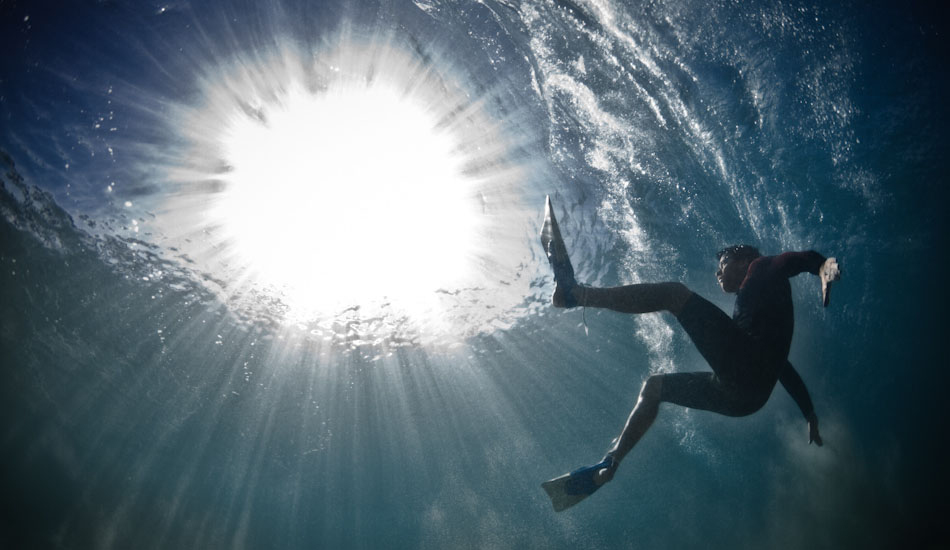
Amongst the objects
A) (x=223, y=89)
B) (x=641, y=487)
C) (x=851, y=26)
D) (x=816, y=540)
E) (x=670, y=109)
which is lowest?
(x=816, y=540)

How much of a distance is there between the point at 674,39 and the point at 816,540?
31065mm

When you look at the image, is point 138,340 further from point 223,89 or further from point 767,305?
point 767,305

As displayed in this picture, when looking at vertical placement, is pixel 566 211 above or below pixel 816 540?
above

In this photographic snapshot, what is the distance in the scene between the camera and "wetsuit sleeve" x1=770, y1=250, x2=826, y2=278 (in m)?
3.15

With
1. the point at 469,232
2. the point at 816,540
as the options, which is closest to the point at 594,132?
the point at 469,232

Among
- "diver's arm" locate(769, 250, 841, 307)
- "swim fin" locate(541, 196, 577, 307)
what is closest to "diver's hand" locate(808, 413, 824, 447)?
"diver's arm" locate(769, 250, 841, 307)

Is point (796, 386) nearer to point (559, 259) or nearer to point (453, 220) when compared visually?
point (559, 259)

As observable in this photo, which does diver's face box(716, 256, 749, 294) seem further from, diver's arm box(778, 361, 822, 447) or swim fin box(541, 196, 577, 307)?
swim fin box(541, 196, 577, 307)

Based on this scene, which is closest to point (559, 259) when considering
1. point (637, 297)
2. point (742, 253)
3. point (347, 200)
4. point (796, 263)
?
point (637, 297)

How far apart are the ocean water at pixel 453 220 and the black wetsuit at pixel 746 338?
5.11 meters

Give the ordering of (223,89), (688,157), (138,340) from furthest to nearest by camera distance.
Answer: (138,340), (688,157), (223,89)

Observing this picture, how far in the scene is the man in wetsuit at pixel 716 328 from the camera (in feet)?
9.81

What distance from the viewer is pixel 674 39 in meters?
6.39

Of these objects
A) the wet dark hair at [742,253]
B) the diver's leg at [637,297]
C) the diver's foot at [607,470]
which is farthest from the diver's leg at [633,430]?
the wet dark hair at [742,253]
